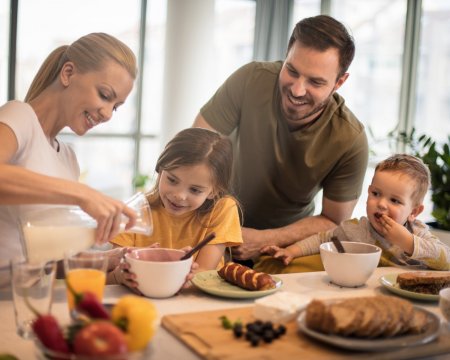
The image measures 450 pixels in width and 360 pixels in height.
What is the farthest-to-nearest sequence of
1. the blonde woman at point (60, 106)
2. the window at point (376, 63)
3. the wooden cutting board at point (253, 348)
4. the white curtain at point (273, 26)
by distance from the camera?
1. the white curtain at point (273, 26)
2. the window at point (376, 63)
3. the blonde woman at point (60, 106)
4. the wooden cutting board at point (253, 348)

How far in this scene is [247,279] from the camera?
62.1 inches

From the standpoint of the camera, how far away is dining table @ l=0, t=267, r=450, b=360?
118 cm

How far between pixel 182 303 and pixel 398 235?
0.80 meters

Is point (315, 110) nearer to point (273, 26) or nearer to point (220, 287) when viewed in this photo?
point (220, 287)

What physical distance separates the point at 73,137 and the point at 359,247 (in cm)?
508

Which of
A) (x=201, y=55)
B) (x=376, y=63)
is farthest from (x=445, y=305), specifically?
(x=376, y=63)

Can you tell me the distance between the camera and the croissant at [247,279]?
157 centimetres

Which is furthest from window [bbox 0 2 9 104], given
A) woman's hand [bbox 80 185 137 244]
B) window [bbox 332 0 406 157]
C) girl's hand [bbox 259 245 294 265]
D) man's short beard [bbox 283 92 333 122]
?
woman's hand [bbox 80 185 137 244]

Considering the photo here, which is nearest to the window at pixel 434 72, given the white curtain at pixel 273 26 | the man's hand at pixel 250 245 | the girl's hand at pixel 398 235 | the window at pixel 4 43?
the white curtain at pixel 273 26

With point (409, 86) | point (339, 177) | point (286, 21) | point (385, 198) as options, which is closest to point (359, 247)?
point (385, 198)

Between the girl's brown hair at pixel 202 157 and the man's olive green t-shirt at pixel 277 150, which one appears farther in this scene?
the man's olive green t-shirt at pixel 277 150

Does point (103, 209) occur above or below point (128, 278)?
above

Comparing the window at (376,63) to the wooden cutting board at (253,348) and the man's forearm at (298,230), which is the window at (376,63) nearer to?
the man's forearm at (298,230)

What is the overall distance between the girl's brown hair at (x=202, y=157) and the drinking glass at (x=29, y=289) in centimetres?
86
